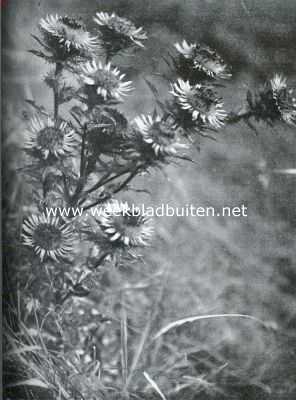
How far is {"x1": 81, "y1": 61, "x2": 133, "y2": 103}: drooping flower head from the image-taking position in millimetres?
1142

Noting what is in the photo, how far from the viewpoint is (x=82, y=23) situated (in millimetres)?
1152

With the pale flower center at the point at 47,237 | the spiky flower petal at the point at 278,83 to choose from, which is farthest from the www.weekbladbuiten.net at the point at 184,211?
the spiky flower petal at the point at 278,83

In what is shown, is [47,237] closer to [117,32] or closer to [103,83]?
[103,83]

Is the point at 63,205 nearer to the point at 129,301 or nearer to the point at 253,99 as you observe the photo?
the point at 129,301

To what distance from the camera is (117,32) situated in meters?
1.15

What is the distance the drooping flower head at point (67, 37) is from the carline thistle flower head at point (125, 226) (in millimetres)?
411

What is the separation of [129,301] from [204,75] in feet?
2.02

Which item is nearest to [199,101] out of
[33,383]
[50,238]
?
[50,238]

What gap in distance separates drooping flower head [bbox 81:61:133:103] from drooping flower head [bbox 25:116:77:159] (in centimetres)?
11

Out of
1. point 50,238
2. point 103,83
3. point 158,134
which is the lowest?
point 50,238

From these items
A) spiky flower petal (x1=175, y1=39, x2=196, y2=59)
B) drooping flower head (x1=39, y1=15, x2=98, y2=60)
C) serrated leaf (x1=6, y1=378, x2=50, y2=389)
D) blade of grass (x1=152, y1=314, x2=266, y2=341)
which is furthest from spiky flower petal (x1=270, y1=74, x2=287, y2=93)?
serrated leaf (x1=6, y1=378, x2=50, y2=389)

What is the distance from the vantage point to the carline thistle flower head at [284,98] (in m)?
1.15

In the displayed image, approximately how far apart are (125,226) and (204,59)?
48 centimetres

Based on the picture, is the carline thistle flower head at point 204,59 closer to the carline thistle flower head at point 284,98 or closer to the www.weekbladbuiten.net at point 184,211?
the carline thistle flower head at point 284,98
